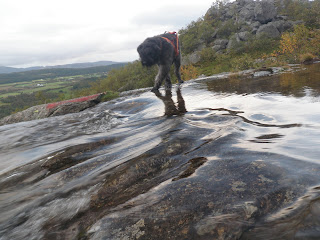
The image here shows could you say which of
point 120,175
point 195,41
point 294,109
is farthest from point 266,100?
point 195,41

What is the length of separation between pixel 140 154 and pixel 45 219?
1.19 metres

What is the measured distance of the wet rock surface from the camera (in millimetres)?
1176

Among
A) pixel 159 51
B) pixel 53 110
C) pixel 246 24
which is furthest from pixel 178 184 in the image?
pixel 246 24

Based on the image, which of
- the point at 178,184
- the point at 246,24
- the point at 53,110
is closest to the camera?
the point at 178,184

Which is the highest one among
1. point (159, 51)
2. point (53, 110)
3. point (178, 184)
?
point (159, 51)

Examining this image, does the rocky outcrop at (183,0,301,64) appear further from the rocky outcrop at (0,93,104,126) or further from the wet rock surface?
the wet rock surface

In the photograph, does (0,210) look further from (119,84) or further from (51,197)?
(119,84)

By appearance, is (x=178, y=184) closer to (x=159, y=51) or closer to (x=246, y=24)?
(x=159, y=51)

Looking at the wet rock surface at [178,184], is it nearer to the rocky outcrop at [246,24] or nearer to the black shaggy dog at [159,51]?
the black shaggy dog at [159,51]

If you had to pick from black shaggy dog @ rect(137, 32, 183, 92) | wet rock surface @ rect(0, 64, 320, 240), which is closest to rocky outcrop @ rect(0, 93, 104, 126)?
black shaggy dog @ rect(137, 32, 183, 92)

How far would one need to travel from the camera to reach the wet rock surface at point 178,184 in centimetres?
118

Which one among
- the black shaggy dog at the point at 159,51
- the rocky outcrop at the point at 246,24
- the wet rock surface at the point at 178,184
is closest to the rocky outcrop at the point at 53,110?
the black shaggy dog at the point at 159,51

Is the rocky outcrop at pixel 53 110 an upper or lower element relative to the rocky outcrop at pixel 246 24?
lower

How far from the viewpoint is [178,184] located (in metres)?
1.59
